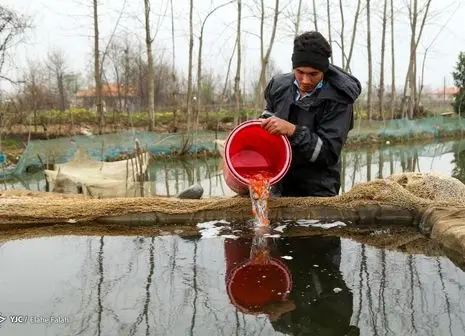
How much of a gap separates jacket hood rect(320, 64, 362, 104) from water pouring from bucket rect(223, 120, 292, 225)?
39 centimetres

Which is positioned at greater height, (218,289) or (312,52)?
(312,52)

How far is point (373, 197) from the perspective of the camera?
300 centimetres

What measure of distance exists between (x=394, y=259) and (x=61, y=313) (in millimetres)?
1508

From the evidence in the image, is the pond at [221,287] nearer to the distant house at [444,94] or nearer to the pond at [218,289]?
the pond at [218,289]

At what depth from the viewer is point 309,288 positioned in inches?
79.8

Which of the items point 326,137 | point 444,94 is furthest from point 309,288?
point 444,94

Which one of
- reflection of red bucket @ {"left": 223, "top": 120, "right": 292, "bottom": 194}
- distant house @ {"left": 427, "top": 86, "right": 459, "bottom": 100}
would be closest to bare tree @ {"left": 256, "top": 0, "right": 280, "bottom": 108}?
reflection of red bucket @ {"left": 223, "top": 120, "right": 292, "bottom": 194}

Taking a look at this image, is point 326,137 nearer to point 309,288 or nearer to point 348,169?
point 309,288

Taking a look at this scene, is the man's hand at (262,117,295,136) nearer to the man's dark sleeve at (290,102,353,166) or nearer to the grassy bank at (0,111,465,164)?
the man's dark sleeve at (290,102,353,166)

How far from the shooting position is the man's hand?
2746mm

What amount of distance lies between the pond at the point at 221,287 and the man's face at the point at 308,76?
0.89 metres

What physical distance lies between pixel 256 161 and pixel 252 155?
49mm

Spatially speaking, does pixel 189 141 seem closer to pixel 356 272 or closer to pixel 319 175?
pixel 319 175

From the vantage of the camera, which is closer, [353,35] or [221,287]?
[221,287]
